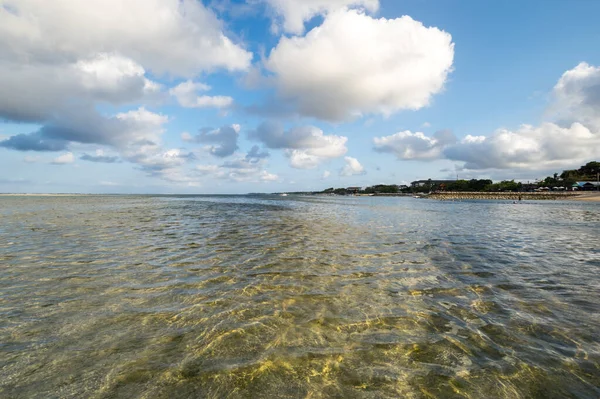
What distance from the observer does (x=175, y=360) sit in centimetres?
503

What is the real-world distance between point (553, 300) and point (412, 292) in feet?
12.7

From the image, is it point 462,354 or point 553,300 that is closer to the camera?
point 462,354

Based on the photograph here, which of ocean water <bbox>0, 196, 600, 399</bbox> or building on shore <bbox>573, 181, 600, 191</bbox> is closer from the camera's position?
ocean water <bbox>0, 196, 600, 399</bbox>

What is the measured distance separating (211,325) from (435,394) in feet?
15.1

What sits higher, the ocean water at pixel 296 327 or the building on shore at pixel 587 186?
the building on shore at pixel 587 186

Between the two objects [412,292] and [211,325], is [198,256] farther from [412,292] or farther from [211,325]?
[412,292]

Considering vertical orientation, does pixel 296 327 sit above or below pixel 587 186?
below

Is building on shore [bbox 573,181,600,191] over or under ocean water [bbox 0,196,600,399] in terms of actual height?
over

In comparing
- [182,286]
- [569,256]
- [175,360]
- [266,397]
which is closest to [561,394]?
[266,397]

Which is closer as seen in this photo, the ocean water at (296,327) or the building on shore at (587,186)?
the ocean water at (296,327)

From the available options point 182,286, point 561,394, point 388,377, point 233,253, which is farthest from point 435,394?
point 233,253

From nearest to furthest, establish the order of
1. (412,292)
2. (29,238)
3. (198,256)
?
(412,292)
(198,256)
(29,238)

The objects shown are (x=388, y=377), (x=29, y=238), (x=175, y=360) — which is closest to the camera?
(x=388, y=377)

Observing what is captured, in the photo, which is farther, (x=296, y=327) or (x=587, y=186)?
(x=587, y=186)
